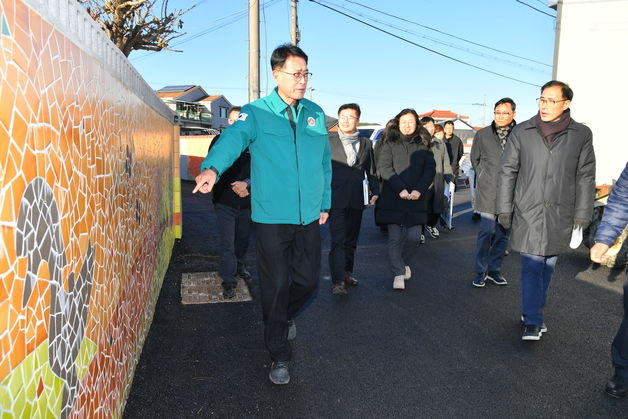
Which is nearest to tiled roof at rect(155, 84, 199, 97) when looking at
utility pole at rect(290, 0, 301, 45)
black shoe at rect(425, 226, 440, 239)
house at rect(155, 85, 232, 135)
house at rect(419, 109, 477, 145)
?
house at rect(155, 85, 232, 135)

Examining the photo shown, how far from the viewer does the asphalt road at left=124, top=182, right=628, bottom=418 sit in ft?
9.80

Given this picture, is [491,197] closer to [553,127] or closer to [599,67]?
[553,127]

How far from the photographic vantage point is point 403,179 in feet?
17.1

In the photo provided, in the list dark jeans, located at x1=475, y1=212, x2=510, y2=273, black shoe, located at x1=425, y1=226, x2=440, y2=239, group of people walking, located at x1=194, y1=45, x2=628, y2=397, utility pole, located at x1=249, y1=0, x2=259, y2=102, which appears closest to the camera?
group of people walking, located at x1=194, y1=45, x2=628, y2=397

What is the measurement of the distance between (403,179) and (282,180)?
230 centimetres

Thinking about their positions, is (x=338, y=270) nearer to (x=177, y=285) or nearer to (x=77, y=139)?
(x=177, y=285)

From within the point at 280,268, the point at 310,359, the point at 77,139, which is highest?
the point at 77,139

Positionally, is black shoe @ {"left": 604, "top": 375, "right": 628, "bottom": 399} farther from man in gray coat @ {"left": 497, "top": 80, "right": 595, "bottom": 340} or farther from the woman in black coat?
the woman in black coat

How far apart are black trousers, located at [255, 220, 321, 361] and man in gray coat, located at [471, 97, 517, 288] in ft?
8.48

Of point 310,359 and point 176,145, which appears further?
point 176,145

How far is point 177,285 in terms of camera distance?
213 inches

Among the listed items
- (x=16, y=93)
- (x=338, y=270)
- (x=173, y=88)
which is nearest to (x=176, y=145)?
(x=338, y=270)

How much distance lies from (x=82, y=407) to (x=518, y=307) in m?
3.90

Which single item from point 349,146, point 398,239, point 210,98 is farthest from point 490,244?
point 210,98
